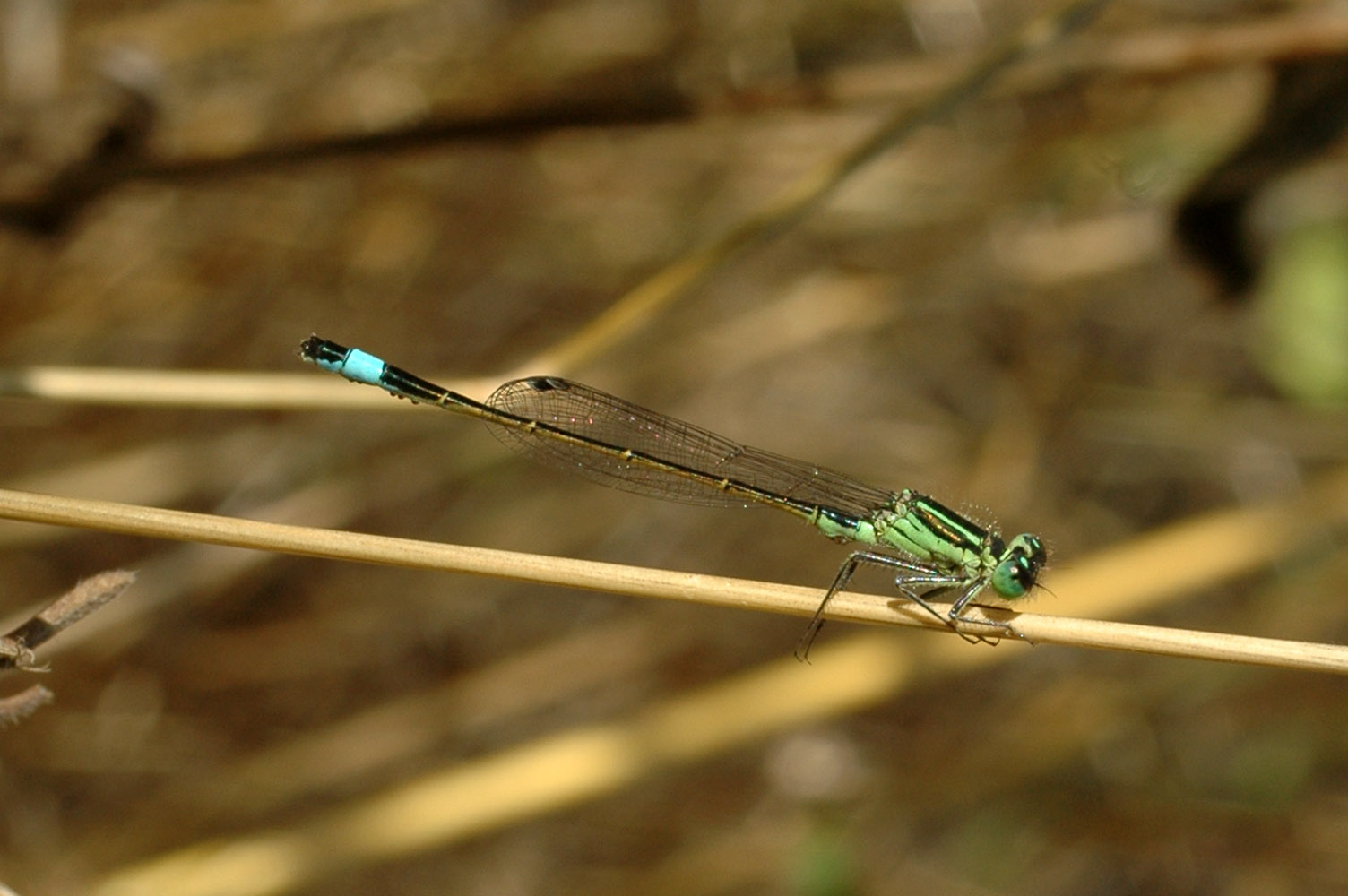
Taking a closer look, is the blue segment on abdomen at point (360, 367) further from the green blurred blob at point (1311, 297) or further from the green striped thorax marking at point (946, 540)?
the green blurred blob at point (1311, 297)

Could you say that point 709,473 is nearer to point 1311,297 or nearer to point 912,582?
point 912,582

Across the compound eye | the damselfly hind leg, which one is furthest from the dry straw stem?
the compound eye

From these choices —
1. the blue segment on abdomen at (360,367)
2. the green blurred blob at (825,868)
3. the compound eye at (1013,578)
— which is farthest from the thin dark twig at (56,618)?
the green blurred blob at (825,868)

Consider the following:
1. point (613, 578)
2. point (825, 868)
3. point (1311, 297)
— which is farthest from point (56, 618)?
point (1311, 297)

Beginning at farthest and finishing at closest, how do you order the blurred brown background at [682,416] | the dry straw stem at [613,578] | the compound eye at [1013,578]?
the blurred brown background at [682,416] < the compound eye at [1013,578] < the dry straw stem at [613,578]

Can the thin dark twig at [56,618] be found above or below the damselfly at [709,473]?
below

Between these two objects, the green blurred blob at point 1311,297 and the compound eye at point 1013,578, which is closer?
the compound eye at point 1013,578

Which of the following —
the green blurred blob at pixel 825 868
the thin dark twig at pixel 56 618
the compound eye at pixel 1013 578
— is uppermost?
the compound eye at pixel 1013 578

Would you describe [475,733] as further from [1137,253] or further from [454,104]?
[1137,253]
